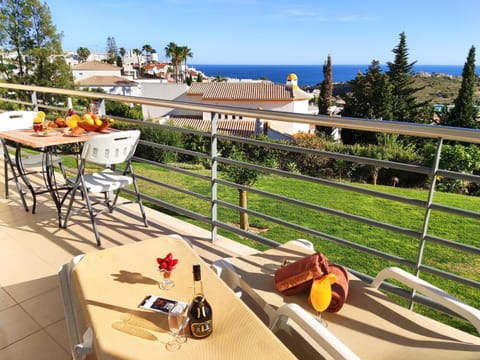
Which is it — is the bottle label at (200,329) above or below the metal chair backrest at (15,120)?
below

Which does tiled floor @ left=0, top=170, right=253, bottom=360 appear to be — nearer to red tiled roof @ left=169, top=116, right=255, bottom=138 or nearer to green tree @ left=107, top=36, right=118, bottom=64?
red tiled roof @ left=169, top=116, right=255, bottom=138

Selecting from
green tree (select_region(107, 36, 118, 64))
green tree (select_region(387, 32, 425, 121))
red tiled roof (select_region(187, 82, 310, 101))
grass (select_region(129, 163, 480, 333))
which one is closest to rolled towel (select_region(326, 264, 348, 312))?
grass (select_region(129, 163, 480, 333))

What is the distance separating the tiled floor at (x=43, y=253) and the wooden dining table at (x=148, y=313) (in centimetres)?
68

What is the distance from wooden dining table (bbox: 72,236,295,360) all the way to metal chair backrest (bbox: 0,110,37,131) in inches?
111

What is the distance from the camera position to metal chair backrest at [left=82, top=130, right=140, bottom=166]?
2.88 metres

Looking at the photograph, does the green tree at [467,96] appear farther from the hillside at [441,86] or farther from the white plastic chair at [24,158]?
the white plastic chair at [24,158]

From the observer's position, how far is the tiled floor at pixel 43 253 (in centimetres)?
201

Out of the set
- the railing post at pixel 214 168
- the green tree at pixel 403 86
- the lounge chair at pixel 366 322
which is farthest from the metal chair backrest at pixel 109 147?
the green tree at pixel 403 86

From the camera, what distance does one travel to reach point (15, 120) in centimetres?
386

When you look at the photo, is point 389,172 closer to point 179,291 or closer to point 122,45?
point 179,291

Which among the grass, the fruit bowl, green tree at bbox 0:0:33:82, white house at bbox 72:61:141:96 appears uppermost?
green tree at bbox 0:0:33:82

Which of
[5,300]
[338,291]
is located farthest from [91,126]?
[338,291]

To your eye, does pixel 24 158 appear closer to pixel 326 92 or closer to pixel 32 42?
pixel 32 42

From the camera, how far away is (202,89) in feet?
124
